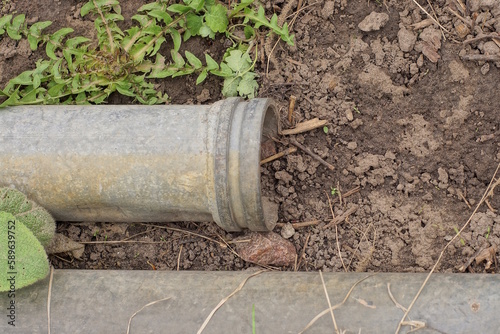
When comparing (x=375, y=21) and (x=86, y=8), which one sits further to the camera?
(x=86, y=8)

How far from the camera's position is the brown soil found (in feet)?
9.65

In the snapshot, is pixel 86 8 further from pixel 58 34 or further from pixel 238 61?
pixel 238 61

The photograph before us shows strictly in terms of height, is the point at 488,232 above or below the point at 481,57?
below

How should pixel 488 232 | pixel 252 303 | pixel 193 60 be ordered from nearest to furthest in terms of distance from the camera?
pixel 252 303, pixel 488 232, pixel 193 60

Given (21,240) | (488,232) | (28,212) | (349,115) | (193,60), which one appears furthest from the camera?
(193,60)

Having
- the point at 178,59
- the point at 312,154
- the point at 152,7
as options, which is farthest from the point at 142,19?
the point at 312,154

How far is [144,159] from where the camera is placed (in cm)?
269

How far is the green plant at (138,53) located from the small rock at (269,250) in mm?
724

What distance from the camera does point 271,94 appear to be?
3176 millimetres

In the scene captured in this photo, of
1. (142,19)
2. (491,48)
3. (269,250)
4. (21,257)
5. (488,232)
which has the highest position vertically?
(491,48)

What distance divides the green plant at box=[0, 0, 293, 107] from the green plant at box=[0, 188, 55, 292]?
65 cm

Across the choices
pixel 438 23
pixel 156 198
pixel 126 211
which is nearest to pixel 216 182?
pixel 156 198

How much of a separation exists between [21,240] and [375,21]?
197 cm

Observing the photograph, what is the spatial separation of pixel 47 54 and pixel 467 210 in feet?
7.43
